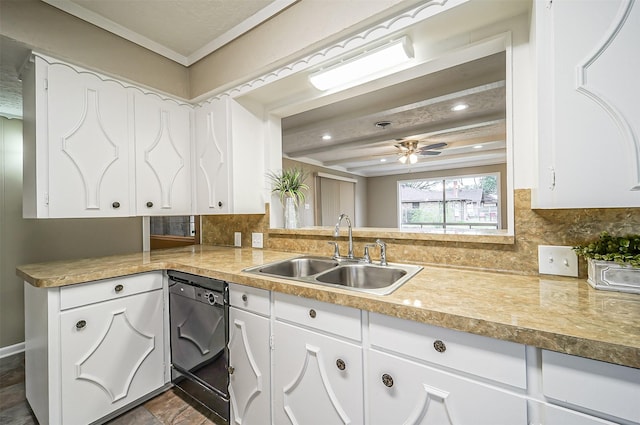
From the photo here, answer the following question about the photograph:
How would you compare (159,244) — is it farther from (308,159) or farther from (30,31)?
(308,159)

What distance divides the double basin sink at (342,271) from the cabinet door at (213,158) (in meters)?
0.67

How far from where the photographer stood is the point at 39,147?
1.55 m

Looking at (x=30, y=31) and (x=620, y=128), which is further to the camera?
(x=30, y=31)

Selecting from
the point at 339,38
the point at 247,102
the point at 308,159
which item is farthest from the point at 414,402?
the point at 308,159

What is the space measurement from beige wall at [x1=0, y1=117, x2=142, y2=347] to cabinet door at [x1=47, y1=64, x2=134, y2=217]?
110 cm

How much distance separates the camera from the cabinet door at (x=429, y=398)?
0.79 meters

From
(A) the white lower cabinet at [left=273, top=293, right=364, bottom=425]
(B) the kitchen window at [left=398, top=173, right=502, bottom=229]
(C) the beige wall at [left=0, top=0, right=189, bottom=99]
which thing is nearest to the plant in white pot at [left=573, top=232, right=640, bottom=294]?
(A) the white lower cabinet at [left=273, top=293, right=364, bottom=425]

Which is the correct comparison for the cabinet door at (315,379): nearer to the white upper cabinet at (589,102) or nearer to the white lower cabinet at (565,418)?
the white lower cabinet at (565,418)

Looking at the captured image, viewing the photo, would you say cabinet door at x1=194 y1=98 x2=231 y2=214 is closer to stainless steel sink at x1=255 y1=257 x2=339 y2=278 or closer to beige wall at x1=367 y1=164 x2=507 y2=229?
stainless steel sink at x1=255 y1=257 x2=339 y2=278

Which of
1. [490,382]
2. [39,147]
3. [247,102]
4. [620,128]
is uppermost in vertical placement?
[247,102]

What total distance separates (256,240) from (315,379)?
4.39 ft

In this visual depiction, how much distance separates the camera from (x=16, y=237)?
235 cm

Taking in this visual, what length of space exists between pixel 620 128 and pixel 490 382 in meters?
0.89

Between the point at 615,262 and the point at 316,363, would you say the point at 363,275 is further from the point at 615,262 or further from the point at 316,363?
the point at 615,262
